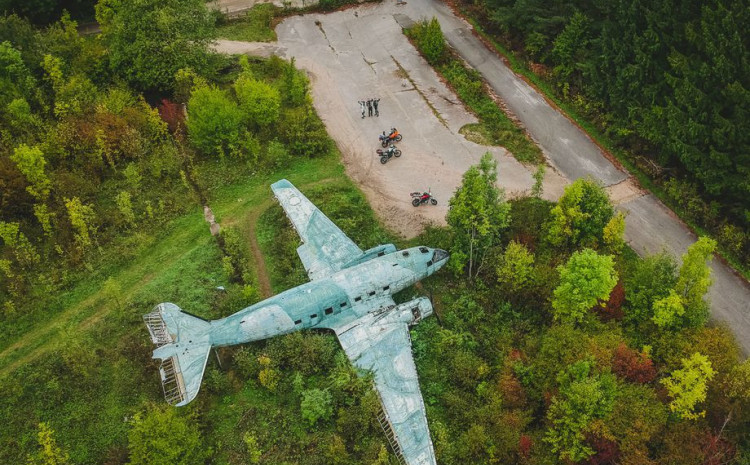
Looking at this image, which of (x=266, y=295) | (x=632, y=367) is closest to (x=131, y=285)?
(x=266, y=295)

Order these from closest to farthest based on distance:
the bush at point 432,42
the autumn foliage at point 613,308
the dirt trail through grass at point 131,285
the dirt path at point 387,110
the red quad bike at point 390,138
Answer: the autumn foliage at point 613,308, the dirt trail through grass at point 131,285, the dirt path at point 387,110, the red quad bike at point 390,138, the bush at point 432,42

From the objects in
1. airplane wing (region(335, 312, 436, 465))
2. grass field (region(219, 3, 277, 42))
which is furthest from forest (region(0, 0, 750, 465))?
grass field (region(219, 3, 277, 42))

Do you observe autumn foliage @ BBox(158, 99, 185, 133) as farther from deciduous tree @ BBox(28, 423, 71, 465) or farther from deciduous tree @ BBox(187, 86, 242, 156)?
deciduous tree @ BBox(28, 423, 71, 465)

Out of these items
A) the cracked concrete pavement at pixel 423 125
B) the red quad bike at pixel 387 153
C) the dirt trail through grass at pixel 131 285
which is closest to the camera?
the dirt trail through grass at pixel 131 285

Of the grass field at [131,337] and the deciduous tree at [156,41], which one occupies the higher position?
the deciduous tree at [156,41]

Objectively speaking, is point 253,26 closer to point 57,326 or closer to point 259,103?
point 259,103

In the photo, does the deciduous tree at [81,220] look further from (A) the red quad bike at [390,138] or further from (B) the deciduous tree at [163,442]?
(A) the red quad bike at [390,138]

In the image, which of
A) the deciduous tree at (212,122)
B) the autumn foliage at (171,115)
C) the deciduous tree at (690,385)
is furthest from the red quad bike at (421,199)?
the autumn foliage at (171,115)
